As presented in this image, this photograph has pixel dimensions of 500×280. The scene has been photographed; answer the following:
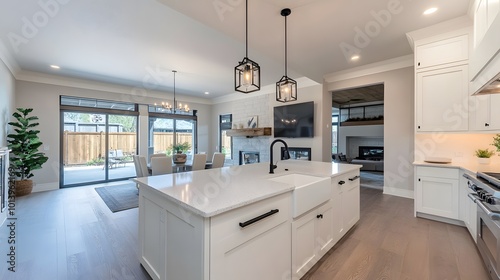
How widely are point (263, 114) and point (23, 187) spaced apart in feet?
19.8

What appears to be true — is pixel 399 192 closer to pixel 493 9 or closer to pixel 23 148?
pixel 493 9

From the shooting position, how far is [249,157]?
23.2 ft

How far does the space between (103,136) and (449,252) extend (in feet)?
24.3

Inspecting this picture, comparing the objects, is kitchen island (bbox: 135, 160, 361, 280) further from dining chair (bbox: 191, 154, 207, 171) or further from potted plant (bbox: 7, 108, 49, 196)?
potted plant (bbox: 7, 108, 49, 196)

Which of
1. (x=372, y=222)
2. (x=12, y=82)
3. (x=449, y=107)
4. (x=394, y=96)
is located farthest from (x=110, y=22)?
(x=394, y=96)

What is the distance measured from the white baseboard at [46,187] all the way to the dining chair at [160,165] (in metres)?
3.13

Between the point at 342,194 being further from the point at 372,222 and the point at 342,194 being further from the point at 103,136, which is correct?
the point at 103,136

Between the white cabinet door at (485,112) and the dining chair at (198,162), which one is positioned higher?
the white cabinet door at (485,112)

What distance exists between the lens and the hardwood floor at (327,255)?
6.04 feet

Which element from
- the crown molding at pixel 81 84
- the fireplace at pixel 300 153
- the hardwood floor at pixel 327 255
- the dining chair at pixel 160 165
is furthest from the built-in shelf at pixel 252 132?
the hardwood floor at pixel 327 255

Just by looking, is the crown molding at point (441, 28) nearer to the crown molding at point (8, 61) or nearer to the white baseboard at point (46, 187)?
the crown molding at point (8, 61)

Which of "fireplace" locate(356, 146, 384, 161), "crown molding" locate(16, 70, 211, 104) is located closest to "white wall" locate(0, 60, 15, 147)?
"crown molding" locate(16, 70, 211, 104)

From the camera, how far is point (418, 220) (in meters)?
2.96

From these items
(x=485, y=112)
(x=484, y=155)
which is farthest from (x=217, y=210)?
(x=484, y=155)
